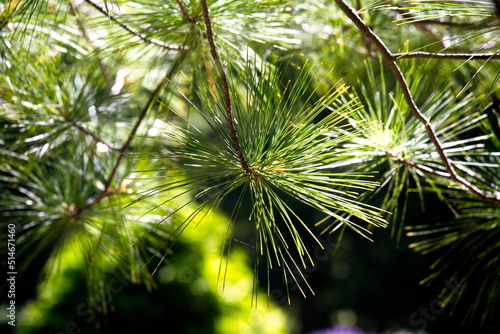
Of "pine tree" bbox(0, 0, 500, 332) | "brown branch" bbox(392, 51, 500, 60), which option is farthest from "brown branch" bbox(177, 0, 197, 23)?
"brown branch" bbox(392, 51, 500, 60)

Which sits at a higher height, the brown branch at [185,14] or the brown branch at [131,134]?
the brown branch at [185,14]

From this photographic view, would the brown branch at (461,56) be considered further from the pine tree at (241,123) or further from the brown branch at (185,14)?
the brown branch at (185,14)

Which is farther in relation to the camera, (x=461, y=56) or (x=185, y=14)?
(x=185, y=14)

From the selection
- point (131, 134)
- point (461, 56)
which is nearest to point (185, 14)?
point (131, 134)

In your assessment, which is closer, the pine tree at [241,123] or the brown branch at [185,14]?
the pine tree at [241,123]

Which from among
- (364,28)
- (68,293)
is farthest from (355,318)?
(364,28)

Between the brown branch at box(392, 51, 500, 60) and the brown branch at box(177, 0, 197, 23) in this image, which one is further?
the brown branch at box(177, 0, 197, 23)

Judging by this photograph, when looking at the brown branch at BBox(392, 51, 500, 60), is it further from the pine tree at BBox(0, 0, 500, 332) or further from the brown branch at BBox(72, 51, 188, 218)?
the brown branch at BBox(72, 51, 188, 218)

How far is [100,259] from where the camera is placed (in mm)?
922

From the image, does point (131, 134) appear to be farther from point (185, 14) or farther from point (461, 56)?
point (461, 56)

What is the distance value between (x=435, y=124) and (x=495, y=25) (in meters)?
0.31

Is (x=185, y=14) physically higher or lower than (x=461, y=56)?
higher

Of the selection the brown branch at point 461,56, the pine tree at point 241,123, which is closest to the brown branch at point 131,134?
the pine tree at point 241,123

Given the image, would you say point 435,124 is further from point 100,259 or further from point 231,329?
point 231,329
